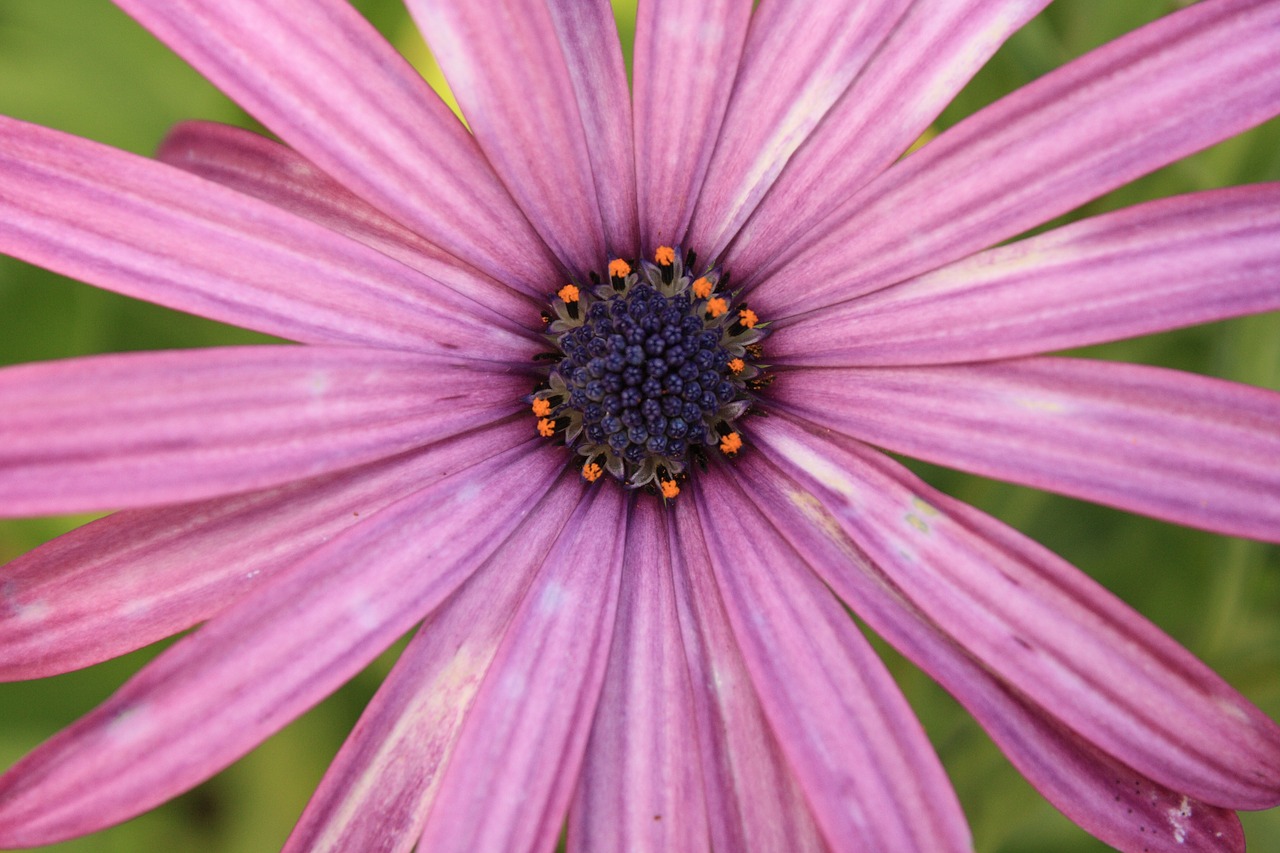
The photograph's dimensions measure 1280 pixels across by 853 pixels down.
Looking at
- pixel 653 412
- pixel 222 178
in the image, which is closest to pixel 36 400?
pixel 222 178

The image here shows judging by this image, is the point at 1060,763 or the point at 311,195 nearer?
the point at 1060,763

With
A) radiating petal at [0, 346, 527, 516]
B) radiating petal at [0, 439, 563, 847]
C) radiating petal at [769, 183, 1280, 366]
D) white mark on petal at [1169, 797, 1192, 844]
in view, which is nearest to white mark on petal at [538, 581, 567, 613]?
radiating petal at [0, 439, 563, 847]

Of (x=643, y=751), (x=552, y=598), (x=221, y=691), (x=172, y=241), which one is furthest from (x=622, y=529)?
(x=172, y=241)

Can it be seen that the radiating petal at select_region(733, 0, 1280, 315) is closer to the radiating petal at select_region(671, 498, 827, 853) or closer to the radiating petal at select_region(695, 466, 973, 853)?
the radiating petal at select_region(695, 466, 973, 853)

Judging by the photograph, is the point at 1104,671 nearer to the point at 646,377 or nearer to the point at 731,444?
the point at 731,444

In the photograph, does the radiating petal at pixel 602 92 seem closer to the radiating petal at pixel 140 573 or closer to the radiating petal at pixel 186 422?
the radiating petal at pixel 186 422

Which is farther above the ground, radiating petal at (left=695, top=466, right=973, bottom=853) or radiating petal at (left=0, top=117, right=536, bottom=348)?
radiating petal at (left=0, top=117, right=536, bottom=348)

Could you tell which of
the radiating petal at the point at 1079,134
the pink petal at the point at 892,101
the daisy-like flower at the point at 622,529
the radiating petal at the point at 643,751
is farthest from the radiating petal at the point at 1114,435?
the radiating petal at the point at 643,751
